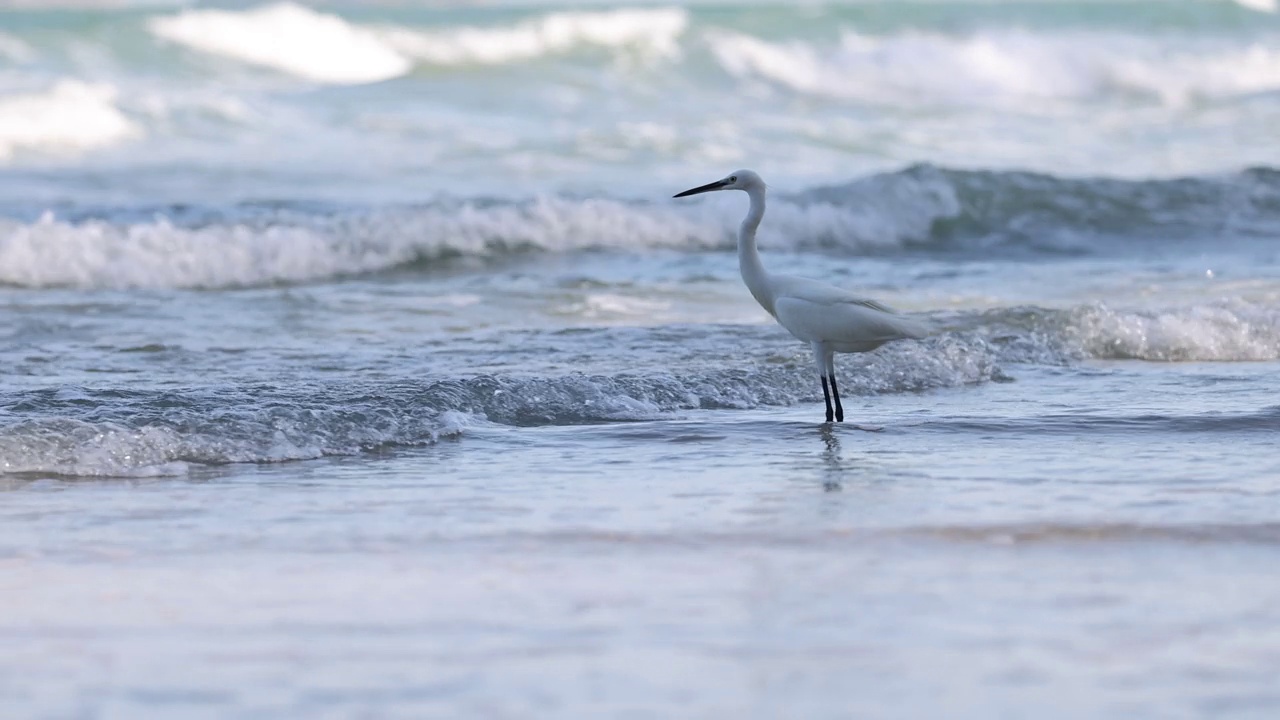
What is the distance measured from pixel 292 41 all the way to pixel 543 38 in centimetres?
359

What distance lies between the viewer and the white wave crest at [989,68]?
2519cm

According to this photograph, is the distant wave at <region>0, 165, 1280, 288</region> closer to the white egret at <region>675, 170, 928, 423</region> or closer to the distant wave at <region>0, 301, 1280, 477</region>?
the distant wave at <region>0, 301, 1280, 477</region>

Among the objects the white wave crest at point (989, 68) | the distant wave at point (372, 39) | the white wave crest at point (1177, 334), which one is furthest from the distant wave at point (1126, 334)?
the distant wave at point (372, 39)

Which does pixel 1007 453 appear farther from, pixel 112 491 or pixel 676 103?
pixel 676 103

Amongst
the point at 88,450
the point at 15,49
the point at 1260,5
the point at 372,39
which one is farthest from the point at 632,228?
the point at 1260,5

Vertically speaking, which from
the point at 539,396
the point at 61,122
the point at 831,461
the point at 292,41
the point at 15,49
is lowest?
the point at 831,461

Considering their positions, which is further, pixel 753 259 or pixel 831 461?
pixel 753 259

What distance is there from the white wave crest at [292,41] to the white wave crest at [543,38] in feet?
1.66

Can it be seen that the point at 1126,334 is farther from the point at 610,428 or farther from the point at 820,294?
the point at 610,428

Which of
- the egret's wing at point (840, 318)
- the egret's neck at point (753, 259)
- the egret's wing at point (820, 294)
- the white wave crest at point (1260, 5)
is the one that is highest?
the white wave crest at point (1260, 5)

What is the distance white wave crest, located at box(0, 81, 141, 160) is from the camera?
1716cm

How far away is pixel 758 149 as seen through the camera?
1769cm

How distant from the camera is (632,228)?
41.1 feet

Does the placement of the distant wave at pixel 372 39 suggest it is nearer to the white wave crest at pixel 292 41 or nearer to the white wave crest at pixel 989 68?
the white wave crest at pixel 292 41
